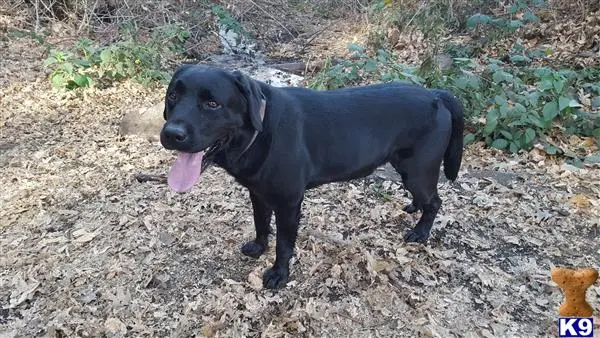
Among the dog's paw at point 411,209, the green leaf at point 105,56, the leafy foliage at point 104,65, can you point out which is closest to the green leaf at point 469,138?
the dog's paw at point 411,209

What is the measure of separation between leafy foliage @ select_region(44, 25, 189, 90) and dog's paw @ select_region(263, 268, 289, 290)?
394 cm

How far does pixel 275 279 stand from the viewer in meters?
3.13

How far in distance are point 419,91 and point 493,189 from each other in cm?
150

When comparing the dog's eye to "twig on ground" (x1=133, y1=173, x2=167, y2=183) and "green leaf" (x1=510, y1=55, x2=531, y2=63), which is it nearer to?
"twig on ground" (x1=133, y1=173, x2=167, y2=183)

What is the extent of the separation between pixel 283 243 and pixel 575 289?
1.65 m

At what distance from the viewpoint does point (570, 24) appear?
752cm

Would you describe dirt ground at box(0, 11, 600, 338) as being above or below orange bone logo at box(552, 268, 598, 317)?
below

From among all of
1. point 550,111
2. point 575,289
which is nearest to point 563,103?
point 550,111

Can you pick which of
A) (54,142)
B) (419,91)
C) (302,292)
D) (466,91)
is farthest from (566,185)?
(54,142)

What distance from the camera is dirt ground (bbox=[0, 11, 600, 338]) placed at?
2.92 metres

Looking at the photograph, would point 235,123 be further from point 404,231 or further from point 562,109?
point 562,109

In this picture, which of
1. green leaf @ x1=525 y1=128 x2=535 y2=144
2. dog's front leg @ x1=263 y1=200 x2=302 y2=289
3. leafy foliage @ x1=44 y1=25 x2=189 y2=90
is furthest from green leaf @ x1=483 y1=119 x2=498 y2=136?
leafy foliage @ x1=44 y1=25 x2=189 y2=90

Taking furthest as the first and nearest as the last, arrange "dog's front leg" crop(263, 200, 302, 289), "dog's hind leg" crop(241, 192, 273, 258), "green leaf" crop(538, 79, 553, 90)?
"green leaf" crop(538, 79, 553, 90) → "dog's hind leg" crop(241, 192, 273, 258) → "dog's front leg" crop(263, 200, 302, 289)

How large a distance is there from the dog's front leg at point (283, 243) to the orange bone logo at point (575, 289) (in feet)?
4.88
